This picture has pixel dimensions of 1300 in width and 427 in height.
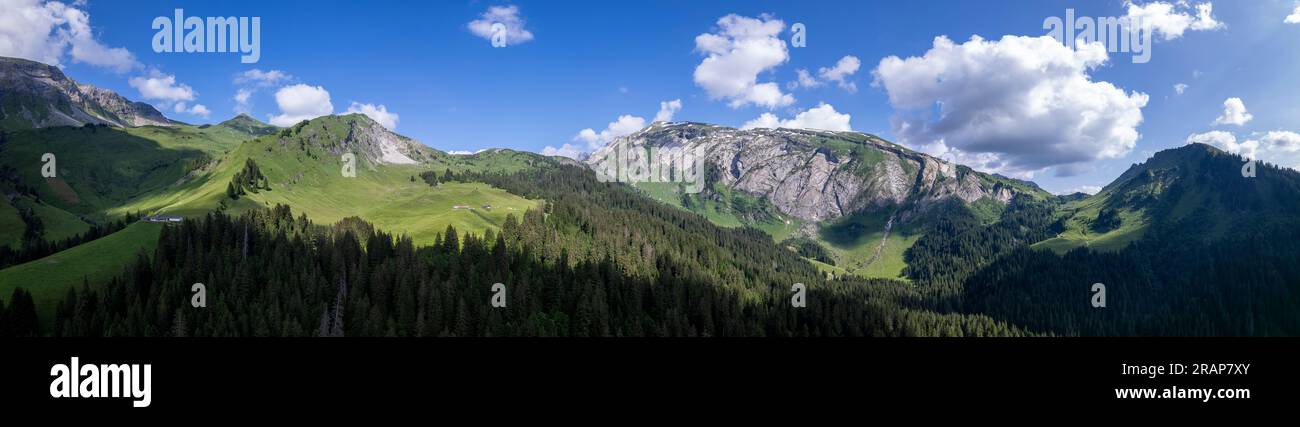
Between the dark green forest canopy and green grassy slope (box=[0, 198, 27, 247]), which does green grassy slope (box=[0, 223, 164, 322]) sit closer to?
the dark green forest canopy

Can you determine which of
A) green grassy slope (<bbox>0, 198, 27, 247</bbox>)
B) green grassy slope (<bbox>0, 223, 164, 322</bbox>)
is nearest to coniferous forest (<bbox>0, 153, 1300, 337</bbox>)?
green grassy slope (<bbox>0, 223, 164, 322</bbox>)

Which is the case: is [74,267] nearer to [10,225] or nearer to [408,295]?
[408,295]

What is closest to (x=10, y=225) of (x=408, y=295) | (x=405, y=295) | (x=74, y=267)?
(x=74, y=267)

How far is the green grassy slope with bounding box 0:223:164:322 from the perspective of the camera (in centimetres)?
9481

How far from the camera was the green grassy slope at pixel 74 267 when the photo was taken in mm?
94812

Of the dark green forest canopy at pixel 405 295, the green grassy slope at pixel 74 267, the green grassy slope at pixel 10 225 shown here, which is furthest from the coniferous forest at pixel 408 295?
the green grassy slope at pixel 10 225

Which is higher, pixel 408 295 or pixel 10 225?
pixel 10 225

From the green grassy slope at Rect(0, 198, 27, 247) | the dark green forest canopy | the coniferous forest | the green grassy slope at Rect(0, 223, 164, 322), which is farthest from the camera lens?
the green grassy slope at Rect(0, 198, 27, 247)

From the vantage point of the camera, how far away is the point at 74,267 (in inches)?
4193

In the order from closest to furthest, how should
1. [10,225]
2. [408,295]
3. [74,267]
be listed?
[408,295] → [74,267] → [10,225]

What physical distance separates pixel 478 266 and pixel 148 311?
183 ft

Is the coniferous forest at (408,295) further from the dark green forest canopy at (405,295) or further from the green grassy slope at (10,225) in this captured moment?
the green grassy slope at (10,225)
